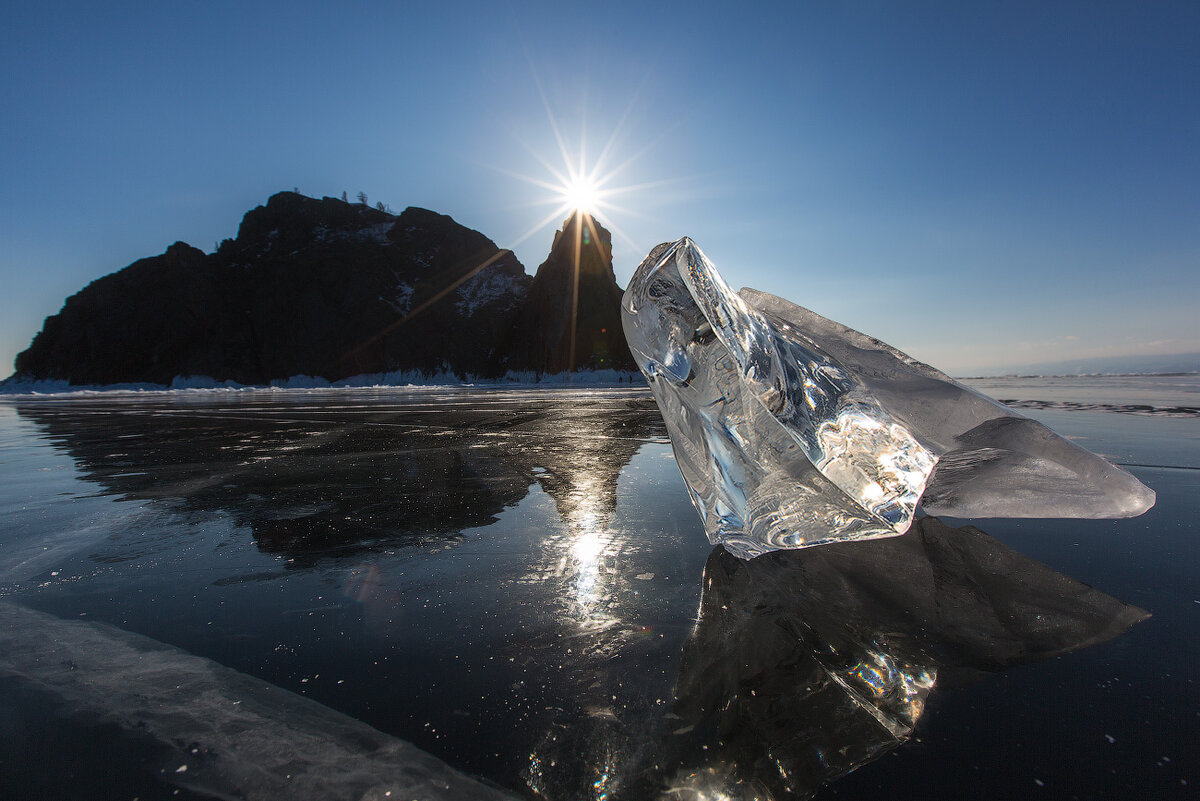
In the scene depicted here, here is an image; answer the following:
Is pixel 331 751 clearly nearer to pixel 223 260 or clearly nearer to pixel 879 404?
pixel 879 404

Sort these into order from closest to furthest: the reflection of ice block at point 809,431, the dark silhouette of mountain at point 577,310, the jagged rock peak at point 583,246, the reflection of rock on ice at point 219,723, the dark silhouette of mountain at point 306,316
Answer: the reflection of rock on ice at point 219,723
the reflection of ice block at point 809,431
the dark silhouette of mountain at point 577,310
the jagged rock peak at point 583,246
the dark silhouette of mountain at point 306,316

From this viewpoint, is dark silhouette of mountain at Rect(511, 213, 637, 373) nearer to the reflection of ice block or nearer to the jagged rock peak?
the jagged rock peak

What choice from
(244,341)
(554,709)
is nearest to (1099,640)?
(554,709)

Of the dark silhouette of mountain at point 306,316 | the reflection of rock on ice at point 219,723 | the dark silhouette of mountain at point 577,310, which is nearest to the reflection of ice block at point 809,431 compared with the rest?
the reflection of rock on ice at point 219,723

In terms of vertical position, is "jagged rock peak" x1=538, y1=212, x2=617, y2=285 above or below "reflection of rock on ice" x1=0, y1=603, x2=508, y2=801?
above

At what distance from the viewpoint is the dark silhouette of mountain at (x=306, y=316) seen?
65.8 metres

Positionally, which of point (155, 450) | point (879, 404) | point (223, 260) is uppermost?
point (223, 260)

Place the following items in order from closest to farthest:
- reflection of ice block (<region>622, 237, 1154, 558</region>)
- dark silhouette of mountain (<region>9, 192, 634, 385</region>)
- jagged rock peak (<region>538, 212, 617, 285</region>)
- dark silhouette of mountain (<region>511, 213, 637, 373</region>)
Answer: reflection of ice block (<region>622, 237, 1154, 558</region>) → dark silhouette of mountain (<region>511, 213, 637, 373</region>) → jagged rock peak (<region>538, 212, 617, 285</region>) → dark silhouette of mountain (<region>9, 192, 634, 385</region>)

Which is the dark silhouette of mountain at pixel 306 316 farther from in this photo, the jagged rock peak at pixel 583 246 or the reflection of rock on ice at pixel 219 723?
the reflection of rock on ice at pixel 219 723

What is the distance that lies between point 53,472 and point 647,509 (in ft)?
16.9

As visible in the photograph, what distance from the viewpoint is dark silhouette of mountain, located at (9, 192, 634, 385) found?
6575 cm

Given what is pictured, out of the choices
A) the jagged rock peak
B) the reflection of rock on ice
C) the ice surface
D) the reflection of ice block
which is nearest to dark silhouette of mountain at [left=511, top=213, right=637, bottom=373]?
the jagged rock peak

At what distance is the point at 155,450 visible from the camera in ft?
19.5

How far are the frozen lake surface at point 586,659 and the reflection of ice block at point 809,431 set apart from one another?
0.21m
